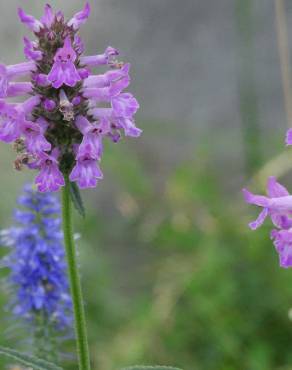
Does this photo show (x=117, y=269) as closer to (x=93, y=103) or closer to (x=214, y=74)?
(x=214, y=74)

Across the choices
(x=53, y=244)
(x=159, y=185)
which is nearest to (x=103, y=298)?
(x=159, y=185)

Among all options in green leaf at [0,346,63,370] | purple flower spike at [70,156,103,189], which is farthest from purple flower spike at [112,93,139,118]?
green leaf at [0,346,63,370]

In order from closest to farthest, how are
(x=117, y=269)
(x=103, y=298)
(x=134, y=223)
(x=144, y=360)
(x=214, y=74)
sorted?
(x=144, y=360) → (x=103, y=298) → (x=134, y=223) → (x=117, y=269) → (x=214, y=74)

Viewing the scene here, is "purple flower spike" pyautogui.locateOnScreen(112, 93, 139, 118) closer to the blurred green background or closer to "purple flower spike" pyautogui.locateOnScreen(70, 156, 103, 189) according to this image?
"purple flower spike" pyautogui.locateOnScreen(70, 156, 103, 189)

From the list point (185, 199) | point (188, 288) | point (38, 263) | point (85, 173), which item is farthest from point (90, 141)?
point (185, 199)

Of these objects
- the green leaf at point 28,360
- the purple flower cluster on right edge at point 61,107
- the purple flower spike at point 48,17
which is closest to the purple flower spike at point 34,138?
the purple flower cluster on right edge at point 61,107

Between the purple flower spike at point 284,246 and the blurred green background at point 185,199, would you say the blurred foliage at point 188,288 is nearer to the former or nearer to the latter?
the blurred green background at point 185,199

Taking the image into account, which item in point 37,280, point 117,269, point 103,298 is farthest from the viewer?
point 117,269
